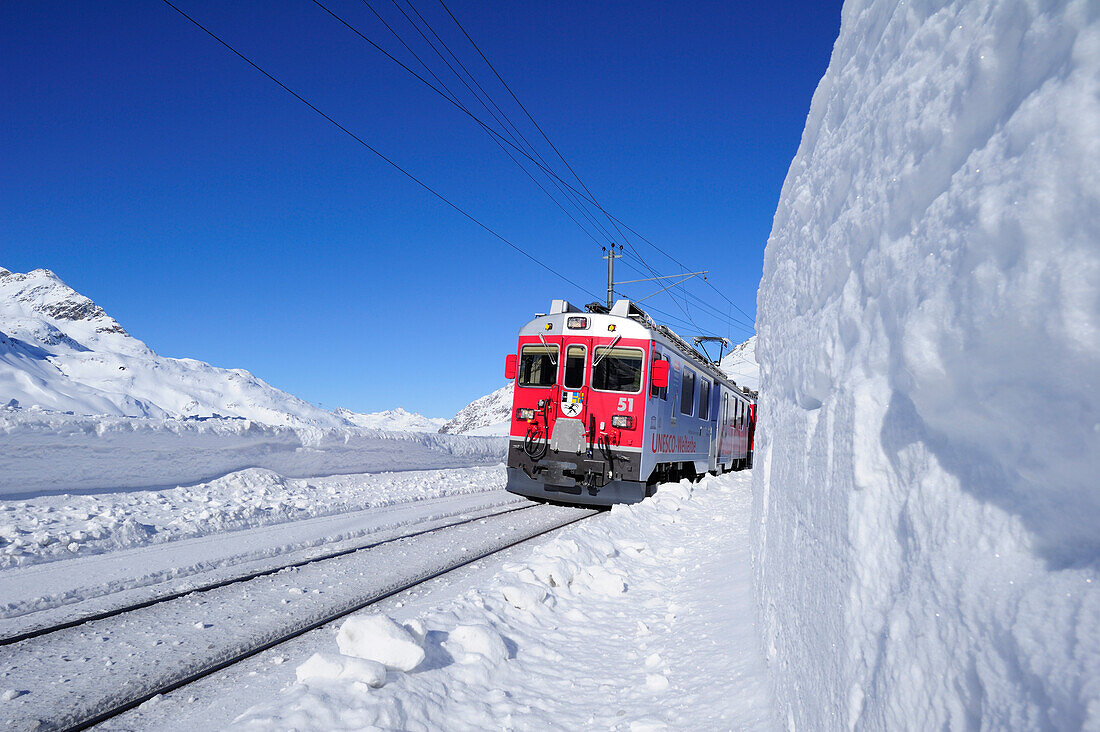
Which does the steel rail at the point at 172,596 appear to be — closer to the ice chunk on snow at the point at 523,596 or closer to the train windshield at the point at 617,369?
the ice chunk on snow at the point at 523,596

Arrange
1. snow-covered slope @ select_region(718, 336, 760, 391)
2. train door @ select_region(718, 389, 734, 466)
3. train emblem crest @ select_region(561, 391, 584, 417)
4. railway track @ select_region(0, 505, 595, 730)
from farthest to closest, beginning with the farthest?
snow-covered slope @ select_region(718, 336, 760, 391)
train door @ select_region(718, 389, 734, 466)
train emblem crest @ select_region(561, 391, 584, 417)
railway track @ select_region(0, 505, 595, 730)

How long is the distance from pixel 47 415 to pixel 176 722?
7973mm

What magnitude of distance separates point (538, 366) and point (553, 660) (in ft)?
27.1

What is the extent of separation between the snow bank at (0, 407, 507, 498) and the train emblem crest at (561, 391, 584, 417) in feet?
20.8

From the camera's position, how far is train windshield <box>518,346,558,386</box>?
11617mm

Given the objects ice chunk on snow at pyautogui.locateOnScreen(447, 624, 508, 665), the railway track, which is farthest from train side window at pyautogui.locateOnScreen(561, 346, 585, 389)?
ice chunk on snow at pyautogui.locateOnScreen(447, 624, 508, 665)

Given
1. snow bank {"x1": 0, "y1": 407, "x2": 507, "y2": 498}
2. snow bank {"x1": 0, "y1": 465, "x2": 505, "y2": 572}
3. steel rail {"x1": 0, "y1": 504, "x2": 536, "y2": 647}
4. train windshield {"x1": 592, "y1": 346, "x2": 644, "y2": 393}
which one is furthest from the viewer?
train windshield {"x1": 592, "y1": 346, "x2": 644, "y2": 393}

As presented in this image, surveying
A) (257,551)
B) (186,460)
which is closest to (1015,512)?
(257,551)

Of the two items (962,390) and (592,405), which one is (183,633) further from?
(592,405)

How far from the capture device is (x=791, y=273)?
316 centimetres

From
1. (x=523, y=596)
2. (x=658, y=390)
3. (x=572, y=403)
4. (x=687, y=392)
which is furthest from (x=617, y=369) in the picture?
(x=523, y=596)

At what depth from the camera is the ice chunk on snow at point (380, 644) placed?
3045mm

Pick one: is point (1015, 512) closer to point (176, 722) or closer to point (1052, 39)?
point (1052, 39)

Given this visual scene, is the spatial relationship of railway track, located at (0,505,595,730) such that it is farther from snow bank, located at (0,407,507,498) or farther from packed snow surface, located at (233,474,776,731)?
snow bank, located at (0,407,507,498)
